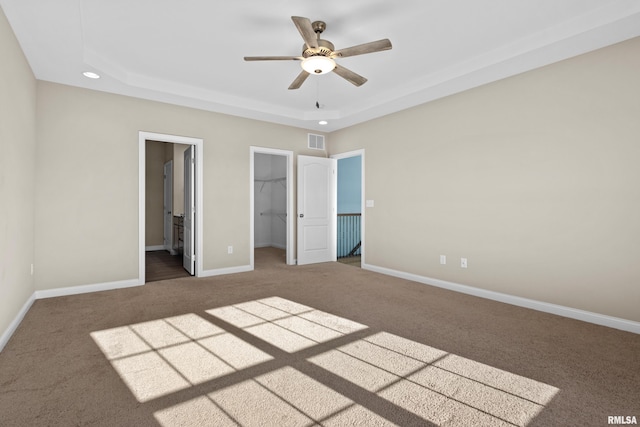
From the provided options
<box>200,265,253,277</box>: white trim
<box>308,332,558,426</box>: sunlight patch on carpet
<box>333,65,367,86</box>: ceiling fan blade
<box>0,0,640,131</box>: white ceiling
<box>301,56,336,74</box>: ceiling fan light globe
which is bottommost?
<box>308,332,558,426</box>: sunlight patch on carpet

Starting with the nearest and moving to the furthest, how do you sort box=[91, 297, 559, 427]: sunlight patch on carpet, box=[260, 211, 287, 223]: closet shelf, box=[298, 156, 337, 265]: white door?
box=[91, 297, 559, 427]: sunlight patch on carpet < box=[298, 156, 337, 265]: white door < box=[260, 211, 287, 223]: closet shelf

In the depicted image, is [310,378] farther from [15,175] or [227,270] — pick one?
[227,270]

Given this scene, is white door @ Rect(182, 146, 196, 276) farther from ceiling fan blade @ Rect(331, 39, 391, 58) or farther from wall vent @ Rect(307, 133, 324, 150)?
ceiling fan blade @ Rect(331, 39, 391, 58)

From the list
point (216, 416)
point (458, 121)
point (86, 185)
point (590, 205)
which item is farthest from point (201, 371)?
point (458, 121)

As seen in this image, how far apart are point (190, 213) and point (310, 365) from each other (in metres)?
3.67

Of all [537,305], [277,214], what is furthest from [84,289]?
[537,305]

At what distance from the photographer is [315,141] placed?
20.5ft

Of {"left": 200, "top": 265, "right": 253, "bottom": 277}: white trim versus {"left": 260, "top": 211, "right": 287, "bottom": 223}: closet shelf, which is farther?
{"left": 260, "top": 211, "right": 287, "bottom": 223}: closet shelf

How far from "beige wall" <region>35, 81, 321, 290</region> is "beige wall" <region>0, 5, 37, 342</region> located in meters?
0.19

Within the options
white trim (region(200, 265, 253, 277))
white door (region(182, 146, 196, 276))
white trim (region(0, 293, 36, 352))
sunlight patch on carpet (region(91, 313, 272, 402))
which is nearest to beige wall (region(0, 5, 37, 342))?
white trim (region(0, 293, 36, 352))

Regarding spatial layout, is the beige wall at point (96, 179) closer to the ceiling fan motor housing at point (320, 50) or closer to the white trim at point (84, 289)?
the white trim at point (84, 289)

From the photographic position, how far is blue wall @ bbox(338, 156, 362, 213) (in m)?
9.43

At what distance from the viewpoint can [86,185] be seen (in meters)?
3.99

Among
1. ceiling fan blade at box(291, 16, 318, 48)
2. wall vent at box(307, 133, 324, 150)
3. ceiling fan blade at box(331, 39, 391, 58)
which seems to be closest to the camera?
ceiling fan blade at box(291, 16, 318, 48)
